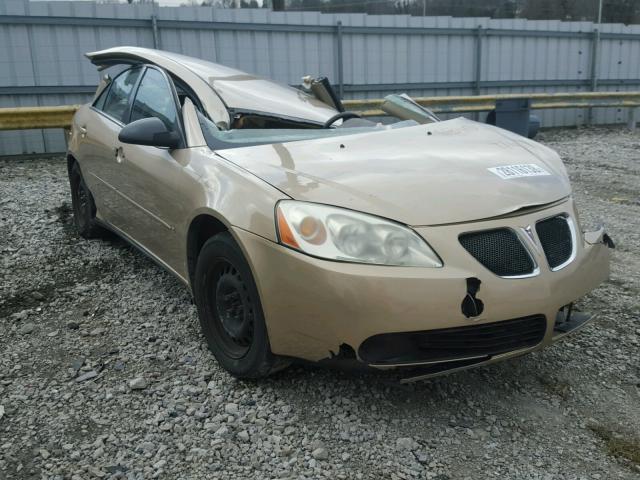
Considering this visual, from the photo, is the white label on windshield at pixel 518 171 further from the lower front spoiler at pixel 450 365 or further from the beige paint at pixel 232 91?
the beige paint at pixel 232 91

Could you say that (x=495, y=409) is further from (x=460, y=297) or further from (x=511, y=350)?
(x=460, y=297)

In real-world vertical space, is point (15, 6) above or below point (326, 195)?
above

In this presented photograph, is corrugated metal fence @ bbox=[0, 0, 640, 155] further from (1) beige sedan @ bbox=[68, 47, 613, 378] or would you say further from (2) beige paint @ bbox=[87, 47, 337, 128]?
(1) beige sedan @ bbox=[68, 47, 613, 378]

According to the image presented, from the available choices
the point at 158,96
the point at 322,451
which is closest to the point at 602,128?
the point at 158,96

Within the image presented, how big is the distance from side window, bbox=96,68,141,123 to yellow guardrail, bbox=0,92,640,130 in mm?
3682

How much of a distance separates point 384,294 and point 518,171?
3.37ft

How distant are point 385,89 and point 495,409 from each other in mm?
10824

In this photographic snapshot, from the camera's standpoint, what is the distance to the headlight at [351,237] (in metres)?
2.42

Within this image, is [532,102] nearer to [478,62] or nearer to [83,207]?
[478,62]

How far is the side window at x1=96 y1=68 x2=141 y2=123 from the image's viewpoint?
14.3ft

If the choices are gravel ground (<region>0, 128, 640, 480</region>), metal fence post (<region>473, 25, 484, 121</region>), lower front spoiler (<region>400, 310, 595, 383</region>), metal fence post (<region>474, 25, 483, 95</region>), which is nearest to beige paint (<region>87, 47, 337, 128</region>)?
gravel ground (<region>0, 128, 640, 480</region>)

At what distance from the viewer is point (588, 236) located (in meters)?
2.98

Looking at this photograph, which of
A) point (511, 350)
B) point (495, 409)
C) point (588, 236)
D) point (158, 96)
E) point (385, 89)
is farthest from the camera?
point (385, 89)

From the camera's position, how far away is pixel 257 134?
3383 mm
